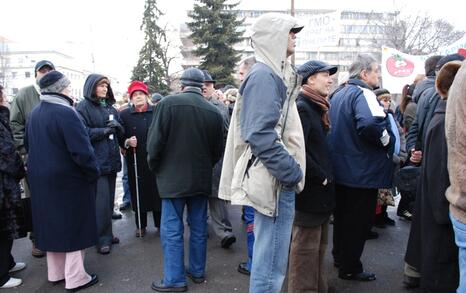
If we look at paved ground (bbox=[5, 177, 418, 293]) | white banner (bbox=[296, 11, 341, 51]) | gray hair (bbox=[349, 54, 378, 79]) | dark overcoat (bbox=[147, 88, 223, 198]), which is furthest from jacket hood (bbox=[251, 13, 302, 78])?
white banner (bbox=[296, 11, 341, 51])

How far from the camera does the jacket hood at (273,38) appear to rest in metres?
2.52

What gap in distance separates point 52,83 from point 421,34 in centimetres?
2943

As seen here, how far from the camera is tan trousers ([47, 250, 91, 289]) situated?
12.1 ft

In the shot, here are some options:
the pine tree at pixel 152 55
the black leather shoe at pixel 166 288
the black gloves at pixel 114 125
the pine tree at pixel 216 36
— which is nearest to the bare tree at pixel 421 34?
the pine tree at pixel 216 36

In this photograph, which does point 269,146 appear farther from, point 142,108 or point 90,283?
point 142,108

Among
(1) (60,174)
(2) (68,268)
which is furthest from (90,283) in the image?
(1) (60,174)

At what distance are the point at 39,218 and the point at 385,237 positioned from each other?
4.06 meters

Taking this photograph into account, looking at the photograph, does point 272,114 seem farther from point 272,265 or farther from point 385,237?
point 385,237

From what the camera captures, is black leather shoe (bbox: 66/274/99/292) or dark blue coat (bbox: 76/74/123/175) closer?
black leather shoe (bbox: 66/274/99/292)

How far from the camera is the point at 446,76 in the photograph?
2576 mm

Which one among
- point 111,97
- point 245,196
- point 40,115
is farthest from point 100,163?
point 245,196

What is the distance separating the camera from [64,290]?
3.77 m

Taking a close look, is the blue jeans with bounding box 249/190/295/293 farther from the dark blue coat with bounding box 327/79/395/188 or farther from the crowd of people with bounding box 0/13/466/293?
the dark blue coat with bounding box 327/79/395/188

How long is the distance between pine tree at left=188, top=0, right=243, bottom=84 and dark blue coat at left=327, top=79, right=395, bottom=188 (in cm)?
2202
